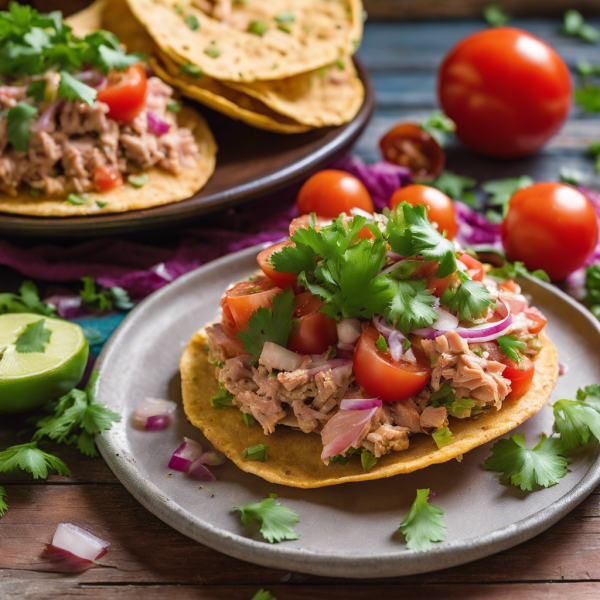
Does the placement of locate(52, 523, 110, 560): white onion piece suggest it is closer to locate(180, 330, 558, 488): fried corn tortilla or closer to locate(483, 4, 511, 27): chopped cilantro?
locate(180, 330, 558, 488): fried corn tortilla

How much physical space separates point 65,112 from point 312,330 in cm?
230

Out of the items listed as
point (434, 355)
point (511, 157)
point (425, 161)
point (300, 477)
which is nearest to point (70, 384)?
point (300, 477)

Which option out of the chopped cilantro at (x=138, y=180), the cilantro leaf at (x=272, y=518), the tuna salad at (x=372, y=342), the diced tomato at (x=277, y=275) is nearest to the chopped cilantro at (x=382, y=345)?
the tuna salad at (x=372, y=342)

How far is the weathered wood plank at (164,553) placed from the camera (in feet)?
9.07

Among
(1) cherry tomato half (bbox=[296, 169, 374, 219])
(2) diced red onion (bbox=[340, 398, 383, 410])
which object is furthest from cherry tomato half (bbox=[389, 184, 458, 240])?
(2) diced red onion (bbox=[340, 398, 383, 410])

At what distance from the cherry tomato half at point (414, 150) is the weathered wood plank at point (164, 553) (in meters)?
3.07

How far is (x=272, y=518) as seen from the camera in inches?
110

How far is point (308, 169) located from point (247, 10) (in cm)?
135

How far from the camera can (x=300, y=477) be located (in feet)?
9.86

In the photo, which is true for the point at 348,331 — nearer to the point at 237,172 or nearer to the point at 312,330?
the point at 312,330

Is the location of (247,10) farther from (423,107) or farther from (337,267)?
(337,267)

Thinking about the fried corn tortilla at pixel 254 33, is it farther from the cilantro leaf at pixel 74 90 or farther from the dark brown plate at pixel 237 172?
the cilantro leaf at pixel 74 90

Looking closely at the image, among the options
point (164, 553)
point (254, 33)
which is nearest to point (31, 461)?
point (164, 553)

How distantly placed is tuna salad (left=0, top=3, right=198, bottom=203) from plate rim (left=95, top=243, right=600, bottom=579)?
2.15 m
